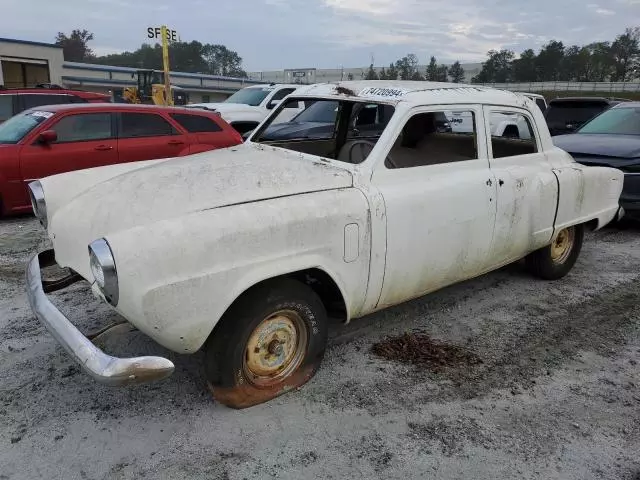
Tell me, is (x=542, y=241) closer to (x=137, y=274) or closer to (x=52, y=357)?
(x=137, y=274)

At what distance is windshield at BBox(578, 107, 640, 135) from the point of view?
308 inches

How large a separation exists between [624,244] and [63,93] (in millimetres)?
9828

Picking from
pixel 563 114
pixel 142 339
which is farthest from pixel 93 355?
pixel 563 114

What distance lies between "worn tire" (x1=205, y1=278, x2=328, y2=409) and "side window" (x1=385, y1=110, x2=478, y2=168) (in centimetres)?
123

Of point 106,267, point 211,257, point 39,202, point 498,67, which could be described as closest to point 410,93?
point 211,257

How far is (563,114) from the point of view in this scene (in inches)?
464

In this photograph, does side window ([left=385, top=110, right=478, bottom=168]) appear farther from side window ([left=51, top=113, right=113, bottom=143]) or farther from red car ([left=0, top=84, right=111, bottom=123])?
red car ([left=0, top=84, right=111, bottom=123])

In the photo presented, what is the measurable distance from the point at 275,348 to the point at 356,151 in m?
1.72

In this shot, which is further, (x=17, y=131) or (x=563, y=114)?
(x=563, y=114)

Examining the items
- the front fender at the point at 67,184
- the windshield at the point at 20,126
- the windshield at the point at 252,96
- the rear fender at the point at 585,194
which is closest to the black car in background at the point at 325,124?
the rear fender at the point at 585,194

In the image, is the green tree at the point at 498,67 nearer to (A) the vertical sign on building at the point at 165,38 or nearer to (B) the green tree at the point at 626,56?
(B) the green tree at the point at 626,56

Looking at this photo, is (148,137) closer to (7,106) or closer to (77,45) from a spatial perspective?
(7,106)

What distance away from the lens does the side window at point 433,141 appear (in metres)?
3.85

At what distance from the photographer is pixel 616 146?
6965mm
